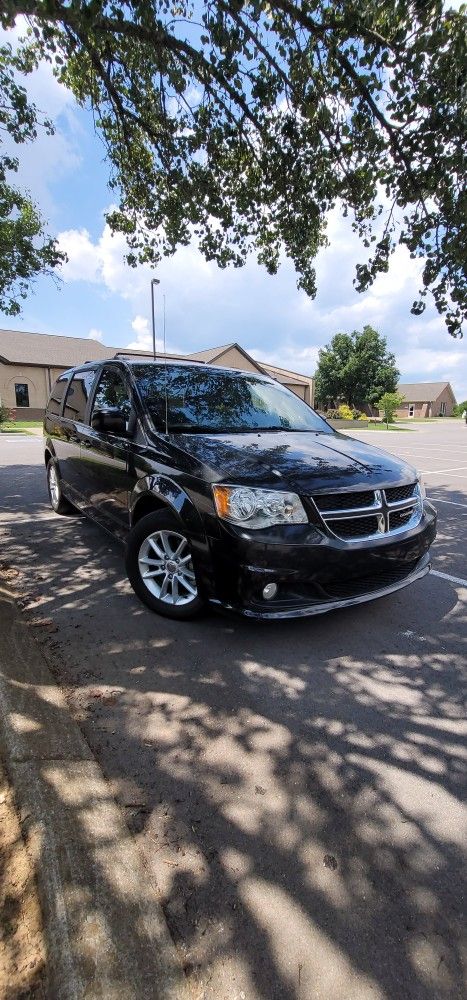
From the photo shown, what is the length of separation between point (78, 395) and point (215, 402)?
2.07 meters

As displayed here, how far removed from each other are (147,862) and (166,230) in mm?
8144

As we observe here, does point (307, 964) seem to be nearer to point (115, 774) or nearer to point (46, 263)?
point (115, 774)

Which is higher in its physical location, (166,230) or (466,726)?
(166,230)

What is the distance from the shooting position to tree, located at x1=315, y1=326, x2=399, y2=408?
56.6 meters

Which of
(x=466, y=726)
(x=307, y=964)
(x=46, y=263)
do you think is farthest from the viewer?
(x=46, y=263)

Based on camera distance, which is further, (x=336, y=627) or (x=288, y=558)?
(x=336, y=627)

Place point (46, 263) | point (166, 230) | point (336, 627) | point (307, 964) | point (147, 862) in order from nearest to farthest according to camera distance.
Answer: point (307, 964), point (147, 862), point (336, 627), point (166, 230), point (46, 263)

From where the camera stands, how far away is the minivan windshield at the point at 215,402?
3727 mm

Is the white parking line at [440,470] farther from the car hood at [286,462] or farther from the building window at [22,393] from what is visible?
the building window at [22,393]

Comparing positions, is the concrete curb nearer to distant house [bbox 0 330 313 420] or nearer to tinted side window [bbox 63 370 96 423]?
tinted side window [bbox 63 370 96 423]

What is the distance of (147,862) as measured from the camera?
1.68 m

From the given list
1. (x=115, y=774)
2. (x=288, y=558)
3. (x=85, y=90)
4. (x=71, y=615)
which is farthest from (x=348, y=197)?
(x=115, y=774)

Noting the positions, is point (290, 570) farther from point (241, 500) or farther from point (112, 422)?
point (112, 422)

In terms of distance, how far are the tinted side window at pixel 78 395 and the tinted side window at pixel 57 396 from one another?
0.33 m
